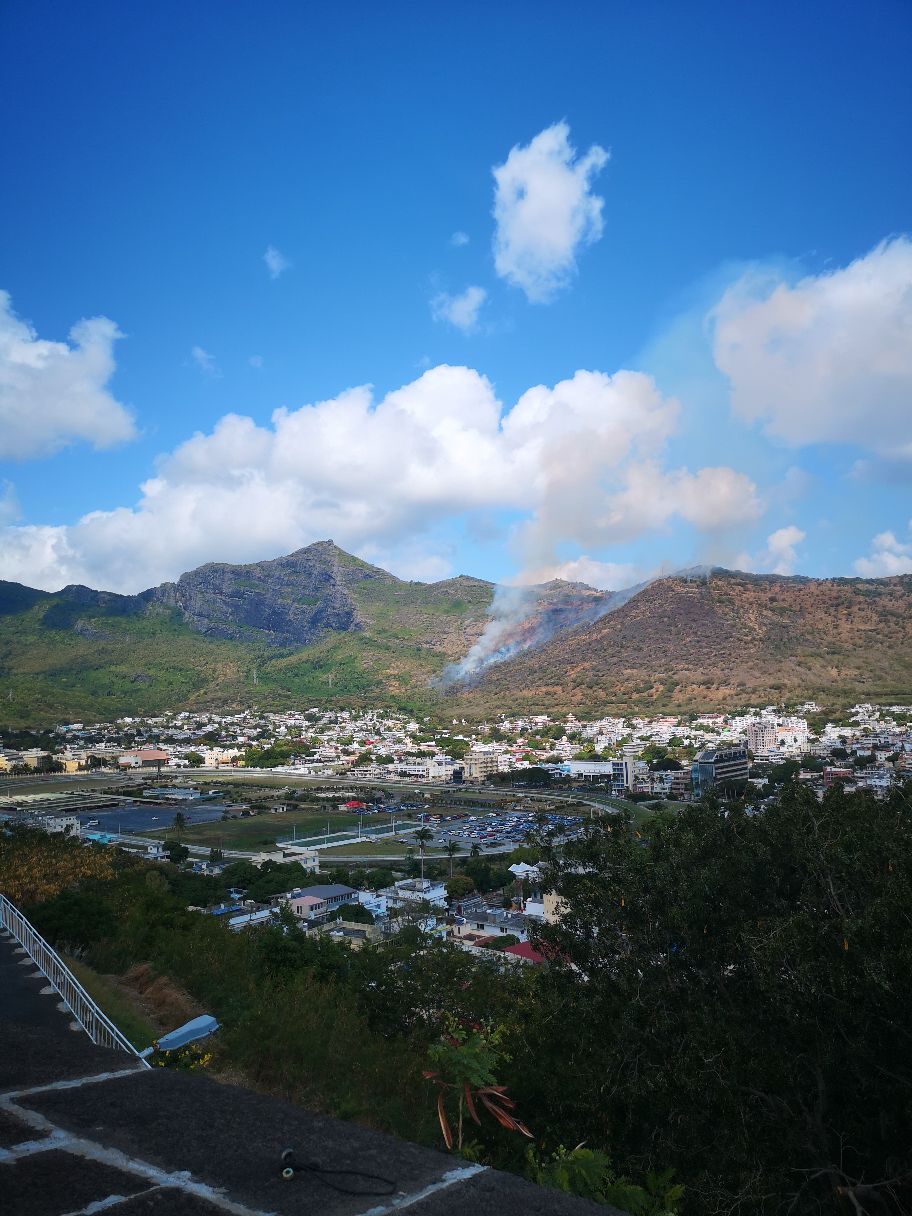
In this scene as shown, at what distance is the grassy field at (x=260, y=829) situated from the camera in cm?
4184

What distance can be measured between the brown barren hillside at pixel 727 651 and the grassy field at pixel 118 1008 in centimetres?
8497

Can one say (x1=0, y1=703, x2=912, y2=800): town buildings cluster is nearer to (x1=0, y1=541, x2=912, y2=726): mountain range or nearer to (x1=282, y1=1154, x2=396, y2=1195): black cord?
(x1=0, y1=541, x2=912, y2=726): mountain range

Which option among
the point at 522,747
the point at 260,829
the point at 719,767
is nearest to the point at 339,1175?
the point at 260,829

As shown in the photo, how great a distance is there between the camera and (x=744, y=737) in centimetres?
A: 7175

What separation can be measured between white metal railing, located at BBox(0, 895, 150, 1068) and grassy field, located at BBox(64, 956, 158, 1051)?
0.29 m

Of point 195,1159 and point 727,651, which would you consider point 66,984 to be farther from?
point 727,651

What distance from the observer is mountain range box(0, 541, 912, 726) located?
97.6 m

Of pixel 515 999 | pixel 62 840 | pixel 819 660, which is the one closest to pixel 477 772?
pixel 819 660

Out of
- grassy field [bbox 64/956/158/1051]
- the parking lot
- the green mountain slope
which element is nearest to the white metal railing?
grassy field [bbox 64/956/158/1051]

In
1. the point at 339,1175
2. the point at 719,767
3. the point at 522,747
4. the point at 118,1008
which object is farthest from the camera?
the point at 522,747

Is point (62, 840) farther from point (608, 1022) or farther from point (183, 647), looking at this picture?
point (183, 647)

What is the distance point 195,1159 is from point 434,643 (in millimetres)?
161712

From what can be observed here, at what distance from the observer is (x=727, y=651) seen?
105m

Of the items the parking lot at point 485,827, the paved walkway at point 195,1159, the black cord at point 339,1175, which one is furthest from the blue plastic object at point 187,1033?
the parking lot at point 485,827
